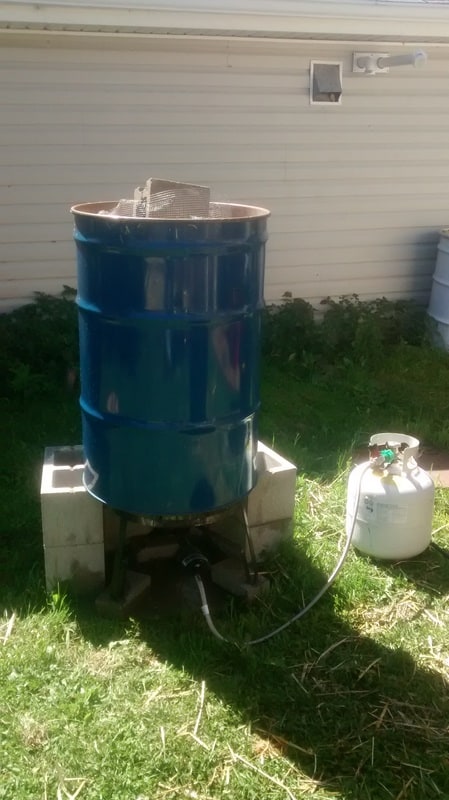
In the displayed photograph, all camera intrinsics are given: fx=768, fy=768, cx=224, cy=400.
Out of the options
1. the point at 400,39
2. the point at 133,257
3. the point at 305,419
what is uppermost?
the point at 400,39

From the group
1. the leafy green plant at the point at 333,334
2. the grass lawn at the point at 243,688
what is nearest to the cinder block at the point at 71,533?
the grass lawn at the point at 243,688

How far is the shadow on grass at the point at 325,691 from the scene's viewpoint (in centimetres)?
239

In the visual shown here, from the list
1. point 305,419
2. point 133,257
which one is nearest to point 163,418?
point 133,257

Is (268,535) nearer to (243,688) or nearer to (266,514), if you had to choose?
(266,514)

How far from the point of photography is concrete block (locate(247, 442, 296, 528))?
3365 millimetres

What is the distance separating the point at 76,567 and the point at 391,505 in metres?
1.38

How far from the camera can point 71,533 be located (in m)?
3.14

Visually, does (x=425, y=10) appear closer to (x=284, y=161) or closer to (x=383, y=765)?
(x=284, y=161)

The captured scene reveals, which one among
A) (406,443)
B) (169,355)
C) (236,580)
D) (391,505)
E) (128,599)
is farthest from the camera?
(406,443)

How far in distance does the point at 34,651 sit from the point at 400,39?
5707 millimetres

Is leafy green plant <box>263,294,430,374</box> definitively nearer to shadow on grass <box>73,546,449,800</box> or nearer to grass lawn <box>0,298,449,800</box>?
grass lawn <box>0,298,449,800</box>

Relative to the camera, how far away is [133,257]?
2.62 meters

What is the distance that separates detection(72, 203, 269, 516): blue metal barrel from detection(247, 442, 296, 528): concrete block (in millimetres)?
361

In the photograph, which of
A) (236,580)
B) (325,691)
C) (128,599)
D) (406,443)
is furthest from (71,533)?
(406,443)
